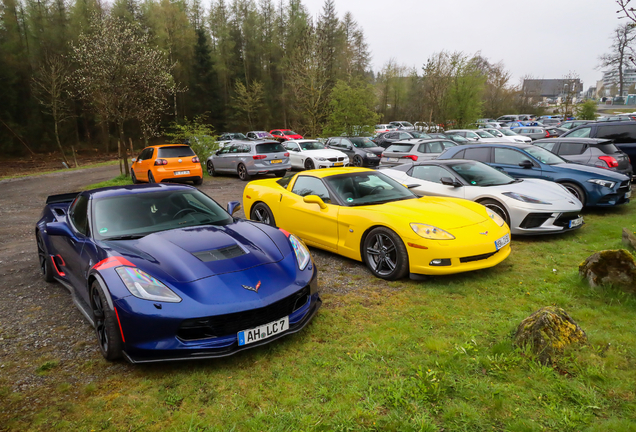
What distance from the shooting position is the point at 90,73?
51.8ft

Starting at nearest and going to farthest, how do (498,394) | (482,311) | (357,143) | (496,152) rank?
(498,394) → (482,311) → (496,152) → (357,143)

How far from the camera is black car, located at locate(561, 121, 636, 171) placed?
11.5 m

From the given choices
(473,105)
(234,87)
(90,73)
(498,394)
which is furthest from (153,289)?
(234,87)

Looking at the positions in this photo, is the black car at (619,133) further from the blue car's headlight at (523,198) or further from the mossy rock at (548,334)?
the mossy rock at (548,334)

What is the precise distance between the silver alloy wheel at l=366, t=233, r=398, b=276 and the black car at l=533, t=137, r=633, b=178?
790 centimetres

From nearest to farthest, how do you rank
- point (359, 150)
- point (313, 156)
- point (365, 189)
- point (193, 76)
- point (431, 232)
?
point (431, 232)
point (365, 189)
point (313, 156)
point (359, 150)
point (193, 76)

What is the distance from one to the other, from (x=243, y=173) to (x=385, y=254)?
38.8 ft

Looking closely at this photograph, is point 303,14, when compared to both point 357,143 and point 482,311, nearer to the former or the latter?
point 357,143

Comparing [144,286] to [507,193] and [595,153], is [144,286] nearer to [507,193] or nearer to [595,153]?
[507,193]

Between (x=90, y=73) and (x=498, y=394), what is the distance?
18030 mm

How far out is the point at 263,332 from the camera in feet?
10.1

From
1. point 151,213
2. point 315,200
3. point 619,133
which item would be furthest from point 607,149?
point 151,213

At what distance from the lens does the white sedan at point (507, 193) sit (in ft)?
21.1

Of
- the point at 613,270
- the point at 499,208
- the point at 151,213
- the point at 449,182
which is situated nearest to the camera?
the point at 613,270
